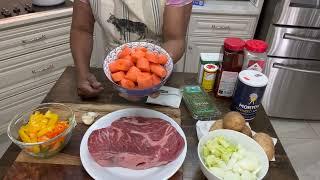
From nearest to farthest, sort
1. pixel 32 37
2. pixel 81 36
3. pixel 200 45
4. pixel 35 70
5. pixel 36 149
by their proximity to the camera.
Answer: pixel 36 149 → pixel 81 36 → pixel 32 37 → pixel 35 70 → pixel 200 45

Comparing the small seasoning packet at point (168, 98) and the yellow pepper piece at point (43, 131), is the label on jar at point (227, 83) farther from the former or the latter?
the yellow pepper piece at point (43, 131)

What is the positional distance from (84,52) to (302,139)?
168 centimetres

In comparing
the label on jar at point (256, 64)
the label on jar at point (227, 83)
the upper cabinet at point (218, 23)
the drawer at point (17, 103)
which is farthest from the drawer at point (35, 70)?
the label on jar at point (256, 64)

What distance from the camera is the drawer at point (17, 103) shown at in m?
1.84

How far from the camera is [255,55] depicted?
2.80ft

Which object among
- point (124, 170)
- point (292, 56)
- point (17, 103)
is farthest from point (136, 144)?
point (292, 56)

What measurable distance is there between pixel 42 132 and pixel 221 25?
1.61 metres

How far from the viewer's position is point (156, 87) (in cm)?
75

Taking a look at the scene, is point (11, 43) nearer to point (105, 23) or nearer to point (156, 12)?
point (105, 23)

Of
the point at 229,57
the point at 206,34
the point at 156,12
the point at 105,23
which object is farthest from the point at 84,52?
the point at 206,34

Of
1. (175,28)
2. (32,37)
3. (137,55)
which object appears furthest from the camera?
(32,37)

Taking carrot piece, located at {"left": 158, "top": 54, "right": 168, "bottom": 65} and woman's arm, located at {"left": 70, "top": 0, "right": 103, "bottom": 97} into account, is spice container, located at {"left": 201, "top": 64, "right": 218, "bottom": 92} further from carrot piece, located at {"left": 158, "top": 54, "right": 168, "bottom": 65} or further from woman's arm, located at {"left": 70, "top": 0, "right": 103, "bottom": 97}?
woman's arm, located at {"left": 70, "top": 0, "right": 103, "bottom": 97}

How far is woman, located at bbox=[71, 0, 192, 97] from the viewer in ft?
3.38

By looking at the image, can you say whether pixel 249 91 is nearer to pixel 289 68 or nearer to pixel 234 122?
pixel 234 122
